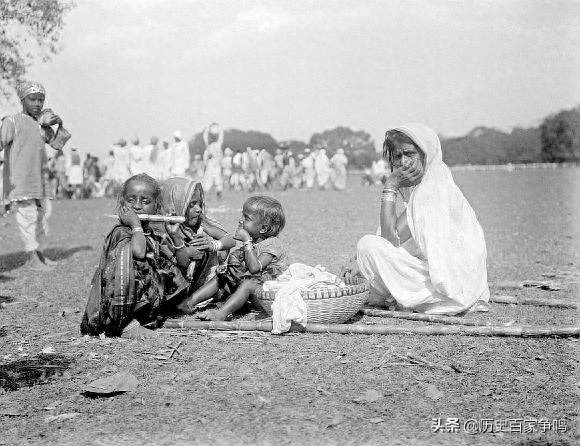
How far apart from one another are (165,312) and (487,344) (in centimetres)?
235

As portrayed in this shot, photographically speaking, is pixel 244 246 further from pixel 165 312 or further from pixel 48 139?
pixel 48 139

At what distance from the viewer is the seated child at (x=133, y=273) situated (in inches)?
187

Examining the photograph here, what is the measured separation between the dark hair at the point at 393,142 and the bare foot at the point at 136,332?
87.2 inches

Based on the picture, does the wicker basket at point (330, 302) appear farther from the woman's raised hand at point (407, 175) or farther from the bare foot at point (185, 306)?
the woman's raised hand at point (407, 175)

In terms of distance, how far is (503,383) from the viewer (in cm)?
376

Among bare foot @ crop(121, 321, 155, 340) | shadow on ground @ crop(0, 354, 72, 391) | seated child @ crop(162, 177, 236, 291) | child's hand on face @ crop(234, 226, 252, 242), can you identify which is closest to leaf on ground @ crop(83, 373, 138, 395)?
shadow on ground @ crop(0, 354, 72, 391)

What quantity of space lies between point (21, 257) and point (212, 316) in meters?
5.23

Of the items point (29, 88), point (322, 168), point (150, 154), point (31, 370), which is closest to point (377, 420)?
point (31, 370)

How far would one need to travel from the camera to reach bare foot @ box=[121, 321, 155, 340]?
4773 millimetres

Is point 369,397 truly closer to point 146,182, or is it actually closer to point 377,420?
point 377,420

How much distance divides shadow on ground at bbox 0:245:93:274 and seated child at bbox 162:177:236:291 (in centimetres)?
295

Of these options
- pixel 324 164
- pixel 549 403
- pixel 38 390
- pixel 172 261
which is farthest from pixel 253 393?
pixel 324 164

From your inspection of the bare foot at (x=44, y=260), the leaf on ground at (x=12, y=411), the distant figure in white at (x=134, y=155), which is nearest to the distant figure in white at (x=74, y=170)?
the distant figure in white at (x=134, y=155)

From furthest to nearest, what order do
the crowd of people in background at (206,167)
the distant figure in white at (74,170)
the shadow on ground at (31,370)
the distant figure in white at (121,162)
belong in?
the distant figure in white at (74,170)
the distant figure in white at (121,162)
the crowd of people in background at (206,167)
the shadow on ground at (31,370)
